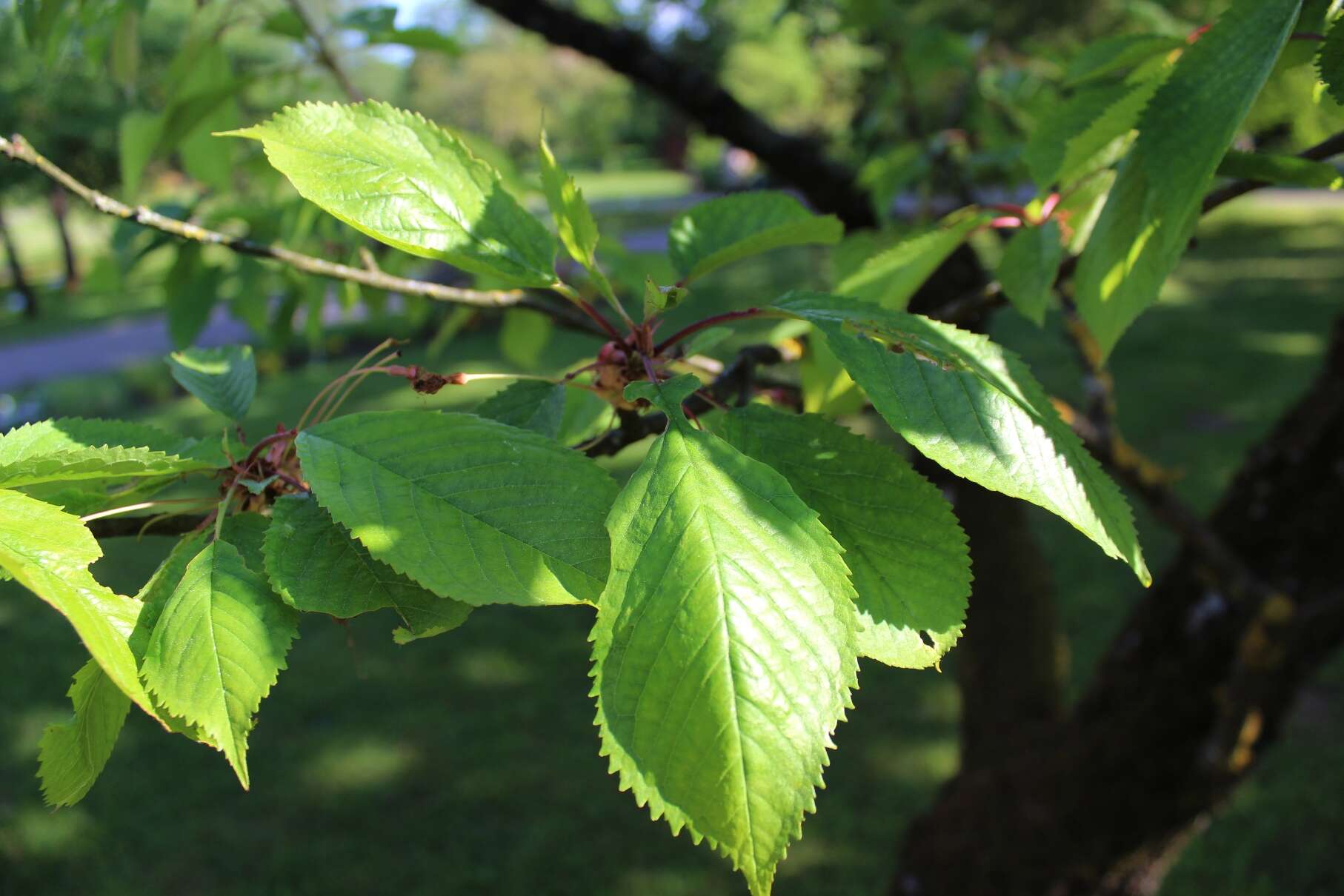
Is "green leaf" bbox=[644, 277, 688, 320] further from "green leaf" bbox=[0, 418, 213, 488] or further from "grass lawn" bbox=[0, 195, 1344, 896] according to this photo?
"grass lawn" bbox=[0, 195, 1344, 896]

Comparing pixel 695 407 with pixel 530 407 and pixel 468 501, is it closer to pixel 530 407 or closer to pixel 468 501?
Answer: pixel 530 407

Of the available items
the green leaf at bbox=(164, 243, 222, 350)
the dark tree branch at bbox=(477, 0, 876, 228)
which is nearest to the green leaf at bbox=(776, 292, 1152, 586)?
the green leaf at bbox=(164, 243, 222, 350)

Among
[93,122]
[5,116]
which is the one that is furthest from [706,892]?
[93,122]

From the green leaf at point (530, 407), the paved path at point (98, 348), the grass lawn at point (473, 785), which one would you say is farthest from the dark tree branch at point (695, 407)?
the paved path at point (98, 348)

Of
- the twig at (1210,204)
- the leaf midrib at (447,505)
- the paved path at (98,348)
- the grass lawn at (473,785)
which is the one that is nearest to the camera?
the leaf midrib at (447,505)

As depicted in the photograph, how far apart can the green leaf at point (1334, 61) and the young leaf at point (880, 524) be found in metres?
0.45

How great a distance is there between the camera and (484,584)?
0.64 metres

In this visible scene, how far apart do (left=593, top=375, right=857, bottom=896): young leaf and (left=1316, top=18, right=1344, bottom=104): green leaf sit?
0.56 metres

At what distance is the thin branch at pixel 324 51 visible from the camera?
178 cm

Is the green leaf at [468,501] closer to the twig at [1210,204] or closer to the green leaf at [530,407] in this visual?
the green leaf at [530,407]

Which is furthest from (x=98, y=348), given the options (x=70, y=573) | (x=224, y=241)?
(x=70, y=573)

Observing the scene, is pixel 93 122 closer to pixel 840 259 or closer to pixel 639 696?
pixel 840 259

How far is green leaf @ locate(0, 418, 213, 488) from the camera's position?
681 millimetres

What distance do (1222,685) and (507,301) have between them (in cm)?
185
